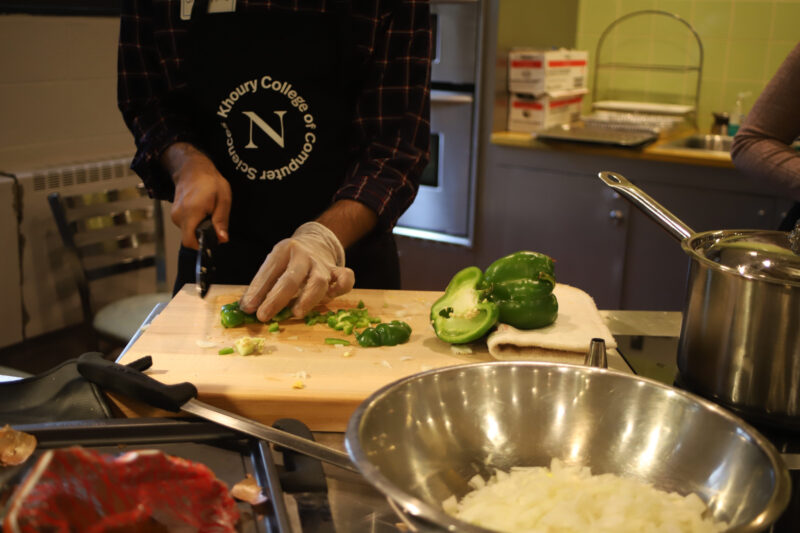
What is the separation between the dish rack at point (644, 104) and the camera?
10.7 ft

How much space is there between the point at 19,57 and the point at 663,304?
2721 millimetres

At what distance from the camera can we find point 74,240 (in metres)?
2.57

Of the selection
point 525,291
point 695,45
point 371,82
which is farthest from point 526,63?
point 525,291

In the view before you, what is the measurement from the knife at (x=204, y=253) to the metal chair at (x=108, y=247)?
3.31ft

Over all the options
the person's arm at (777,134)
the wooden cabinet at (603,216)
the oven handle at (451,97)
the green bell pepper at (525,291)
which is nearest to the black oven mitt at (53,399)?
the green bell pepper at (525,291)

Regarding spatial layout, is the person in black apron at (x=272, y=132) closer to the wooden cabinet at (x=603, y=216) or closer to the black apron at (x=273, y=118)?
the black apron at (x=273, y=118)

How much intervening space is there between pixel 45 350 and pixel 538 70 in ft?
7.74

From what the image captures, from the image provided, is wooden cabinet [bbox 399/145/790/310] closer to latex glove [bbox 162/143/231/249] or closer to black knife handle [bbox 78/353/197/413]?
latex glove [bbox 162/143/231/249]

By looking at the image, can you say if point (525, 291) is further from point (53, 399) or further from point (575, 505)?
point (53, 399)

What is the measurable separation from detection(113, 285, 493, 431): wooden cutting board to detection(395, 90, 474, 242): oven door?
194 cm

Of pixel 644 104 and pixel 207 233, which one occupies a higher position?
pixel 644 104

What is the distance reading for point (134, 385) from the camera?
3.24 feet

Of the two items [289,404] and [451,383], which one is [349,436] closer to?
[451,383]

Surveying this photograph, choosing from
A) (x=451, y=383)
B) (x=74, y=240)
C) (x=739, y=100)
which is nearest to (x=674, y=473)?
(x=451, y=383)
